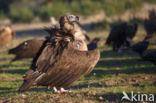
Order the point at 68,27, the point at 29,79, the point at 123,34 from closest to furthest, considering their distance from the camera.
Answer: the point at 29,79 → the point at 68,27 → the point at 123,34

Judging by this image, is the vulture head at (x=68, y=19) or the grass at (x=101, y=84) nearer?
the grass at (x=101, y=84)

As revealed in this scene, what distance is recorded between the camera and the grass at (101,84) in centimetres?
689

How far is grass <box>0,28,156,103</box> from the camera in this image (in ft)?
22.6

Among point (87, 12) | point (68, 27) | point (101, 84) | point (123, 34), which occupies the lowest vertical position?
point (101, 84)

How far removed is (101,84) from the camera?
8.57 metres

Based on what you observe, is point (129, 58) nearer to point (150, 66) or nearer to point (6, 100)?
point (150, 66)

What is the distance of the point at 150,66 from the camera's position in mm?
10758

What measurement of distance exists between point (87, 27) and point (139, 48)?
16113 mm

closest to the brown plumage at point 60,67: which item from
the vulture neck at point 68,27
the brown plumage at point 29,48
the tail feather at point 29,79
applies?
the tail feather at point 29,79

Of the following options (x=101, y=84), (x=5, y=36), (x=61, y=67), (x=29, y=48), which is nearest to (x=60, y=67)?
(x=61, y=67)

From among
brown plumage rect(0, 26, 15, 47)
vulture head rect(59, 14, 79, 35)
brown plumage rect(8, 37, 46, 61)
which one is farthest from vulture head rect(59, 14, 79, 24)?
brown plumage rect(0, 26, 15, 47)

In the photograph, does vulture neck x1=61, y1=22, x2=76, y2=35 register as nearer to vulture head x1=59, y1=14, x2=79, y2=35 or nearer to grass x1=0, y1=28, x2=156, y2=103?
vulture head x1=59, y1=14, x2=79, y2=35

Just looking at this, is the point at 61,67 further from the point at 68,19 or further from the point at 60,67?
the point at 68,19

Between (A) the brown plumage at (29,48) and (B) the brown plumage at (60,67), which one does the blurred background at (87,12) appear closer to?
(A) the brown plumage at (29,48)
